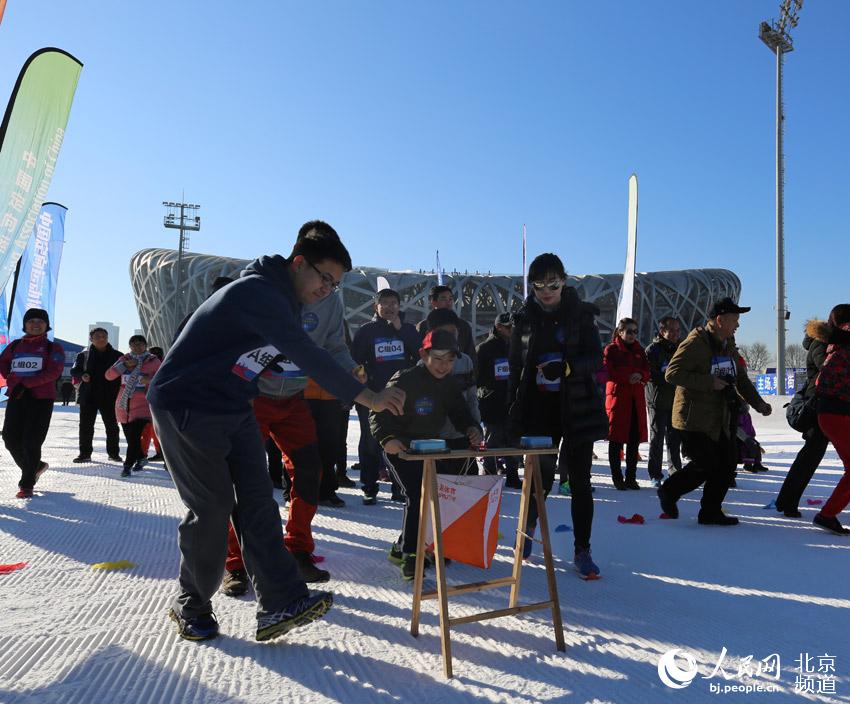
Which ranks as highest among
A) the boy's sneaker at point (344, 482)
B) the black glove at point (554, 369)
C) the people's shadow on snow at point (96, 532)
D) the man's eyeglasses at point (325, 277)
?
the man's eyeglasses at point (325, 277)

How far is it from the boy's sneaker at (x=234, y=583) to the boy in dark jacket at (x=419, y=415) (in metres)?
0.79

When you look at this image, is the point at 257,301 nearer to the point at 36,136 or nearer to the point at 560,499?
the point at 560,499

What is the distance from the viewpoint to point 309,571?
3.22 m

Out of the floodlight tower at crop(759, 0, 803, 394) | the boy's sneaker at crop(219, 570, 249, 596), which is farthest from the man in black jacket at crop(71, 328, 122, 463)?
the floodlight tower at crop(759, 0, 803, 394)

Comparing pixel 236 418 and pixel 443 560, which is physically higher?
pixel 236 418

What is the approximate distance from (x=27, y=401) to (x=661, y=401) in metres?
6.31

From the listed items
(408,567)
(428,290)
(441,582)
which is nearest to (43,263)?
(408,567)

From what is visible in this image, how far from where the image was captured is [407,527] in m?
3.27

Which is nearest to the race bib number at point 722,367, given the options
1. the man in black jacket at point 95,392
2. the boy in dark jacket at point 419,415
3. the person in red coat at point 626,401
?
the person in red coat at point 626,401

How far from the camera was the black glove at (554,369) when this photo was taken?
343 cm

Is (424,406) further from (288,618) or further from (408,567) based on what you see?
(288,618)

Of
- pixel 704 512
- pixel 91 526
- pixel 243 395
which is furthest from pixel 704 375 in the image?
pixel 91 526

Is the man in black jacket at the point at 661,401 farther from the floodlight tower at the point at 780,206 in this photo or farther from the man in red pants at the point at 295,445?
the floodlight tower at the point at 780,206

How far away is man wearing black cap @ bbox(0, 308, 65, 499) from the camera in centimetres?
564
